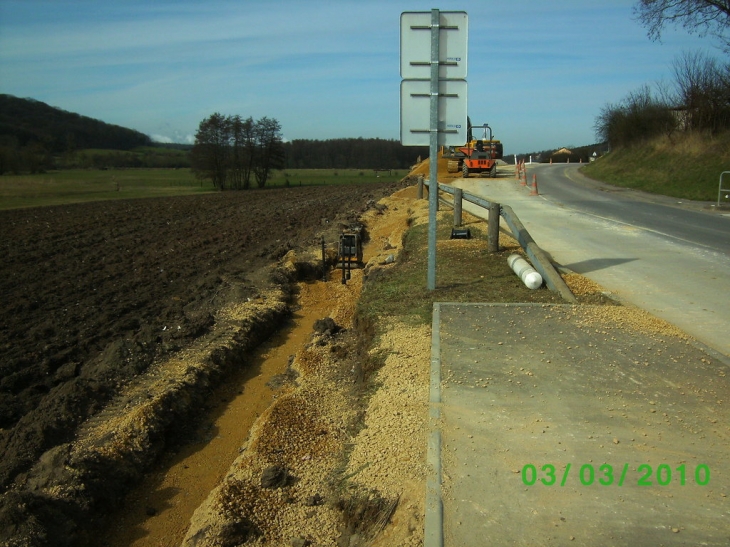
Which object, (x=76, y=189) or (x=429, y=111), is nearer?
(x=429, y=111)

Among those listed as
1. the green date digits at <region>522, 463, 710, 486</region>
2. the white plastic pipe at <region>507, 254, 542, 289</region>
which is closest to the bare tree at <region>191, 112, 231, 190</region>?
the white plastic pipe at <region>507, 254, 542, 289</region>

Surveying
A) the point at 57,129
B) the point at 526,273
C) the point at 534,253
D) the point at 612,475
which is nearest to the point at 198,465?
the point at 612,475

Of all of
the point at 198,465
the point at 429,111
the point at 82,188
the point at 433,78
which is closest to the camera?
the point at 198,465

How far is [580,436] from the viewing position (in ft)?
14.5

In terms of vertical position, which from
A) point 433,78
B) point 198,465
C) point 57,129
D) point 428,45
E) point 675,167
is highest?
point 57,129

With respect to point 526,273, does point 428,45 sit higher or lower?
higher

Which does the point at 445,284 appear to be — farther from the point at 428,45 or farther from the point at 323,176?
the point at 323,176

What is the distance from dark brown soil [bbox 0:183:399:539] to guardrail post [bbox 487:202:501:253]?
14.3ft

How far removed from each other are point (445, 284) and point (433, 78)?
279 centimetres

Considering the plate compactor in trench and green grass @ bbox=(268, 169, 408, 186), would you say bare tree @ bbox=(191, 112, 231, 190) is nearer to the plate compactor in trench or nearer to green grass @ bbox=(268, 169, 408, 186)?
green grass @ bbox=(268, 169, 408, 186)

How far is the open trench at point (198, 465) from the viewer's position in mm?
5188

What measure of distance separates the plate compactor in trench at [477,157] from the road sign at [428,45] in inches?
1135

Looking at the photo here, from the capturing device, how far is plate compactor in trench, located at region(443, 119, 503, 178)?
36.2 m

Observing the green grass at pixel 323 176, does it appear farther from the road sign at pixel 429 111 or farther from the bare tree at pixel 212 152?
the road sign at pixel 429 111
